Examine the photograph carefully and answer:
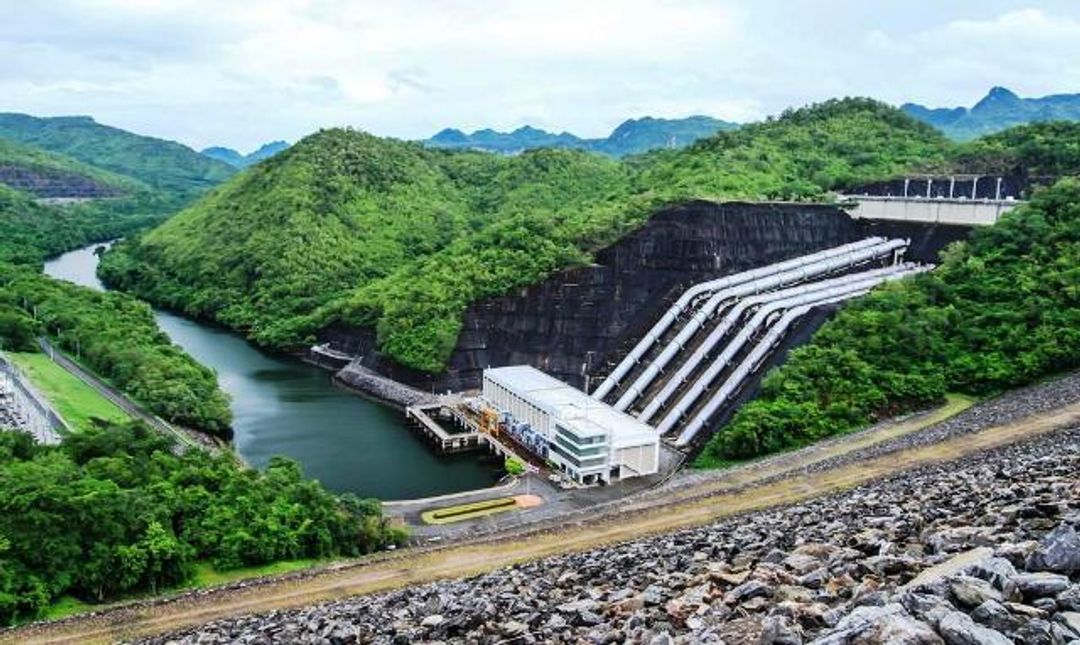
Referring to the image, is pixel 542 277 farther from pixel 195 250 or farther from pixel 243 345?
pixel 195 250

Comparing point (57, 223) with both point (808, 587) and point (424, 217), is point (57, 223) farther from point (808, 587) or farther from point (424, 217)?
point (808, 587)

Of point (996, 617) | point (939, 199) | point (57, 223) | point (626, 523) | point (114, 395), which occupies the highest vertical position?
point (939, 199)

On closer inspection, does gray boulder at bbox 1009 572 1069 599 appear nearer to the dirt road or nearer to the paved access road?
the dirt road

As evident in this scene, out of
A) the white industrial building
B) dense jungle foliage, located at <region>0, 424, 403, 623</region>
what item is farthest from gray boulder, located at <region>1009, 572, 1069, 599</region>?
the white industrial building

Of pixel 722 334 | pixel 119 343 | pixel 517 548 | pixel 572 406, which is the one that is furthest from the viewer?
pixel 119 343

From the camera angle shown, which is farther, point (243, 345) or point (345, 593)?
point (243, 345)

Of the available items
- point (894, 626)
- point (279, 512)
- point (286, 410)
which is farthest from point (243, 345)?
point (894, 626)

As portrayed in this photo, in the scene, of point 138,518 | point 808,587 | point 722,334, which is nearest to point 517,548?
point 138,518
